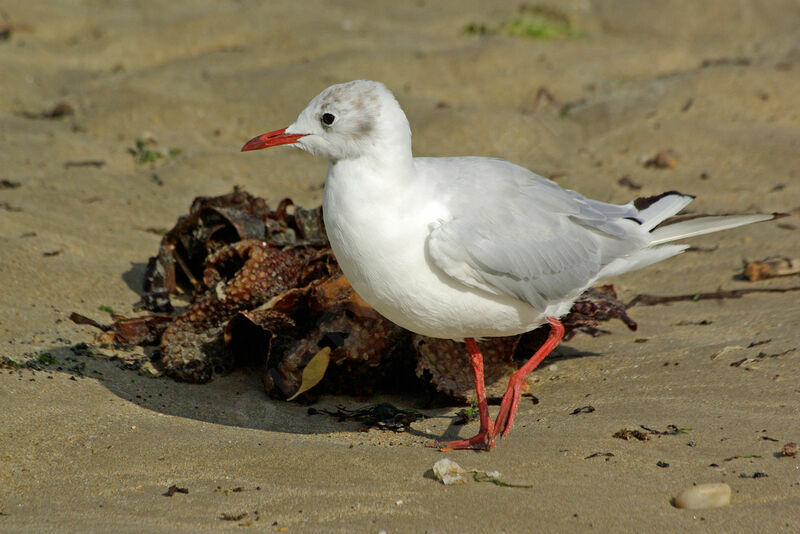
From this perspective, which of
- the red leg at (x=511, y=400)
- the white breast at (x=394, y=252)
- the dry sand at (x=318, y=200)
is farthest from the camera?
the red leg at (x=511, y=400)

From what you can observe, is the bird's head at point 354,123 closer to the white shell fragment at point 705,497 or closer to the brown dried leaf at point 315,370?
the brown dried leaf at point 315,370

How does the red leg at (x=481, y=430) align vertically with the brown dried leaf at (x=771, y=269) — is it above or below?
below

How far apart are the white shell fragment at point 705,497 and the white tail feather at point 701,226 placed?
139 cm

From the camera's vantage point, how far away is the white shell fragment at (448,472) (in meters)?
3.20

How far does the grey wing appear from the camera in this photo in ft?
11.5

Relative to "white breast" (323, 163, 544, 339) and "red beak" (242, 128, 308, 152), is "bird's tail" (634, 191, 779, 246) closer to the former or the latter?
"white breast" (323, 163, 544, 339)

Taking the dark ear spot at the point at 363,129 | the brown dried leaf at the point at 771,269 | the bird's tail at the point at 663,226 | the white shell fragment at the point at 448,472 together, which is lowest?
the white shell fragment at the point at 448,472

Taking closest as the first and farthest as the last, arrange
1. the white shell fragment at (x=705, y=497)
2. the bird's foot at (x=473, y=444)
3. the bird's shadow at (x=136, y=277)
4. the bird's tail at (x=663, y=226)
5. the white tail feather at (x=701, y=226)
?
1. the white shell fragment at (x=705, y=497)
2. the bird's foot at (x=473, y=444)
3. the white tail feather at (x=701, y=226)
4. the bird's tail at (x=663, y=226)
5. the bird's shadow at (x=136, y=277)

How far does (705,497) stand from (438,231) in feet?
4.63

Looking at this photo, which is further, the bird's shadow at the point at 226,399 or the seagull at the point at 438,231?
the bird's shadow at the point at 226,399

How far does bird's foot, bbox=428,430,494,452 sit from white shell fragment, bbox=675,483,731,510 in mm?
841

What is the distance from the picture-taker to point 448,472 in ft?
10.5

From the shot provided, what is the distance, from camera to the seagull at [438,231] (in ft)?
11.4

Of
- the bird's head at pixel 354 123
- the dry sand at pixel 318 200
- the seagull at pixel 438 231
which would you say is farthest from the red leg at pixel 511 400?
the bird's head at pixel 354 123
